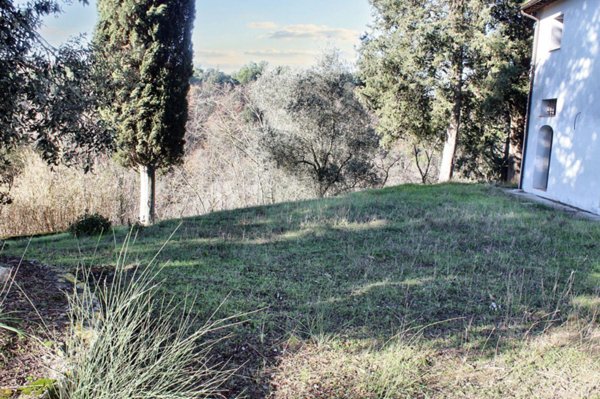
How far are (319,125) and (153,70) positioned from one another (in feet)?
23.0

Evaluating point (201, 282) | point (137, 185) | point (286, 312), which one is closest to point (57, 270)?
point (201, 282)

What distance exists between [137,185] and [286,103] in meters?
5.83

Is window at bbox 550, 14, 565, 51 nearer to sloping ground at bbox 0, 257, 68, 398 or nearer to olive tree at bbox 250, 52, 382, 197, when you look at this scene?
olive tree at bbox 250, 52, 382, 197

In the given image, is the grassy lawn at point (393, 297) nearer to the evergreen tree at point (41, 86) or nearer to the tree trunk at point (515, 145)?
the evergreen tree at point (41, 86)

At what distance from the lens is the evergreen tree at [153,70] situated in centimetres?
963

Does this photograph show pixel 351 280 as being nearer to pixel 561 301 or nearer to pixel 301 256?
pixel 301 256

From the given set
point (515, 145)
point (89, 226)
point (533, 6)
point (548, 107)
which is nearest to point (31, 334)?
point (89, 226)

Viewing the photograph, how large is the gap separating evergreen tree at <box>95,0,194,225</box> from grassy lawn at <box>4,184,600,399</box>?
9.10 feet

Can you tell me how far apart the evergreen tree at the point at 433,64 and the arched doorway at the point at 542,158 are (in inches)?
60.9

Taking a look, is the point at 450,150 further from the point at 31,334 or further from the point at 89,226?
the point at 31,334

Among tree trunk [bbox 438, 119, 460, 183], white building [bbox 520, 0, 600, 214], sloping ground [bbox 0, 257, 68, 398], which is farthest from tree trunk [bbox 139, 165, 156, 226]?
white building [bbox 520, 0, 600, 214]

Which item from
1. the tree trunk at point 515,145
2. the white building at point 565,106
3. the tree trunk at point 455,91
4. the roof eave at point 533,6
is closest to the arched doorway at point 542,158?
the white building at point 565,106

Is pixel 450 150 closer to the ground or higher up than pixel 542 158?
higher up

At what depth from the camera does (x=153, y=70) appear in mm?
9883
